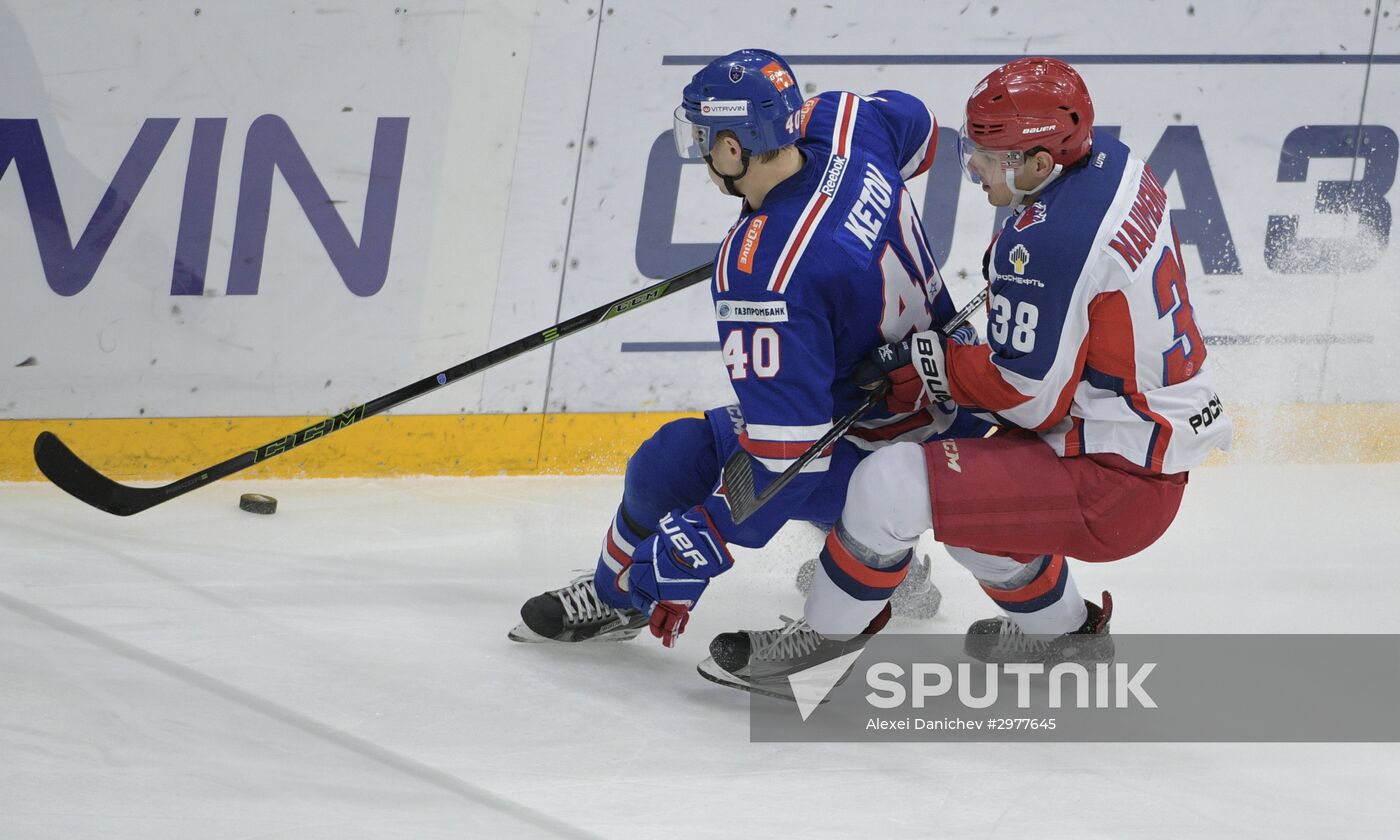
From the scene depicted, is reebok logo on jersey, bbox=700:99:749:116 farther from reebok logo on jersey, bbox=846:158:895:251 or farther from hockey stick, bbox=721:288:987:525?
hockey stick, bbox=721:288:987:525

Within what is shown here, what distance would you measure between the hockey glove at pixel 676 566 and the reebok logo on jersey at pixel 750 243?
46 centimetres

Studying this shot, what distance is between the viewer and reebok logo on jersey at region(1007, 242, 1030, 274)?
7.83 ft

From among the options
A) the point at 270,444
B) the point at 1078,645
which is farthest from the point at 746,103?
the point at 270,444

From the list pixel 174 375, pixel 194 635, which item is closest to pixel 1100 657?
pixel 194 635

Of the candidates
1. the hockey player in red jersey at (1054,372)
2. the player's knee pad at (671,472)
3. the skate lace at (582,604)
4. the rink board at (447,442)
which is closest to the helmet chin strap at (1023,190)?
the hockey player in red jersey at (1054,372)

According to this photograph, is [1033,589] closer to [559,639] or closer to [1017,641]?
[1017,641]

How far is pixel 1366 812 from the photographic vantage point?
2.31 m

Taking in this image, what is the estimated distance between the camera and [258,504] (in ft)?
12.0

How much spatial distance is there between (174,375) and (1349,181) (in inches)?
135

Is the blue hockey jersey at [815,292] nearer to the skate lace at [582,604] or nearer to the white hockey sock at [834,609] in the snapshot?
the white hockey sock at [834,609]

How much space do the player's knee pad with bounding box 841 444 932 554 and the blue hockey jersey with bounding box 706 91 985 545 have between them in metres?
0.11

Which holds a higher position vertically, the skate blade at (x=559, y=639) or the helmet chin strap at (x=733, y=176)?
the helmet chin strap at (x=733, y=176)

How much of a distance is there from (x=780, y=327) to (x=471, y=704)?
0.86 metres

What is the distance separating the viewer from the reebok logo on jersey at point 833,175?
2.54m
